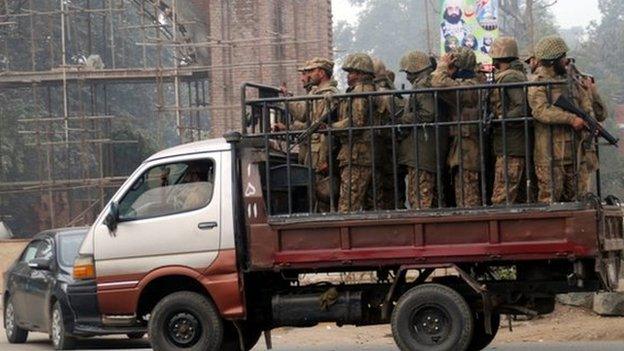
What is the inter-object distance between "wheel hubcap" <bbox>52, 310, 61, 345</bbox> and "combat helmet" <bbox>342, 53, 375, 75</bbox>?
210 inches

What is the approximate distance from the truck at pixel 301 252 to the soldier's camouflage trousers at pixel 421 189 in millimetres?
128

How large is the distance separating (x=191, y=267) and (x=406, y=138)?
2065 mm

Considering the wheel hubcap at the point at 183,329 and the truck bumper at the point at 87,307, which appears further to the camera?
the truck bumper at the point at 87,307

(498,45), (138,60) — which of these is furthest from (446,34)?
(138,60)

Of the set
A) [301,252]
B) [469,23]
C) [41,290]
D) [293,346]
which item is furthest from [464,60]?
[469,23]

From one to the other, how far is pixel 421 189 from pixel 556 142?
1.16m

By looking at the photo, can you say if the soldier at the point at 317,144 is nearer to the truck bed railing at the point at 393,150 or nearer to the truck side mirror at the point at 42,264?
the truck bed railing at the point at 393,150

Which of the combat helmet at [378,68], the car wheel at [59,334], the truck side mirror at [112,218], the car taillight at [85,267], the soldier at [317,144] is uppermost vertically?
the combat helmet at [378,68]

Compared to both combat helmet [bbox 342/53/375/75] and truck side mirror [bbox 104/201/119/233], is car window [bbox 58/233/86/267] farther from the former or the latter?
combat helmet [bbox 342/53/375/75]

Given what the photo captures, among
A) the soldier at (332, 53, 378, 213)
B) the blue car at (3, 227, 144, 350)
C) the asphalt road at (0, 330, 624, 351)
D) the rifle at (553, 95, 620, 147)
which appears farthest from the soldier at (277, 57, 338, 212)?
the blue car at (3, 227, 144, 350)

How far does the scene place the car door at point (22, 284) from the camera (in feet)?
58.7

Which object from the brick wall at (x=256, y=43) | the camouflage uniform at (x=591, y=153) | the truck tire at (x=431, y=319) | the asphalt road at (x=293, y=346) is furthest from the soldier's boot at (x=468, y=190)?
the brick wall at (x=256, y=43)

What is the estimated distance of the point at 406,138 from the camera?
12336 mm

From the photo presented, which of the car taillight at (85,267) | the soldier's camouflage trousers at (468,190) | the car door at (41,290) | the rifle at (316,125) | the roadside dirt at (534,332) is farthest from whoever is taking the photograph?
the car door at (41,290)
